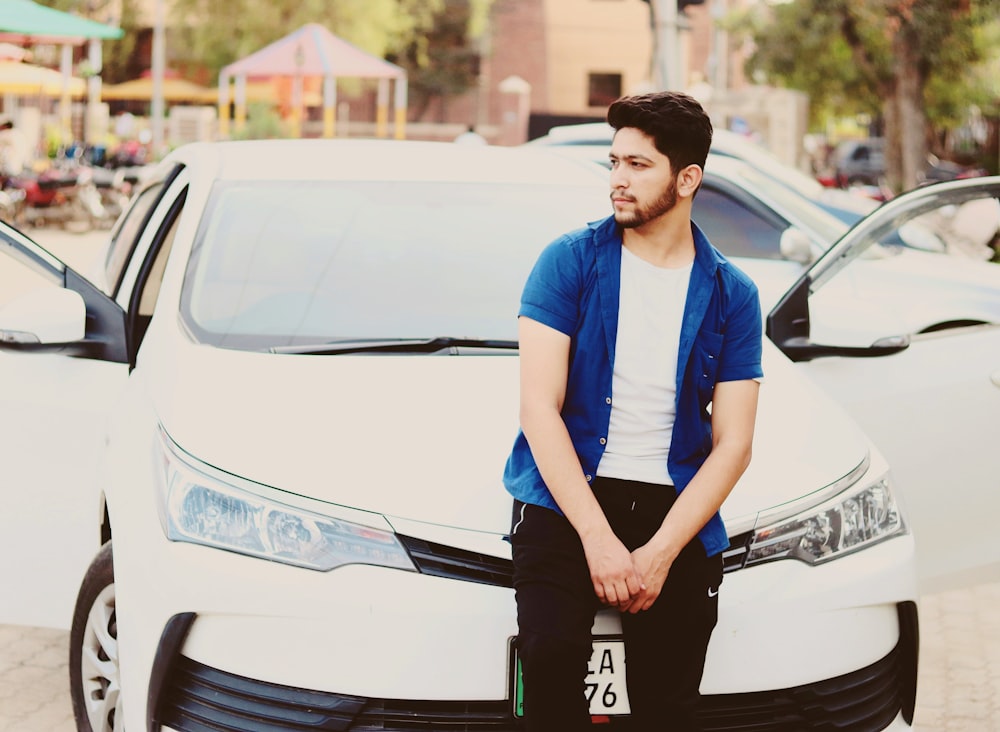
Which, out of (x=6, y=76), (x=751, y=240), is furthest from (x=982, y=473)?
(x=6, y=76)

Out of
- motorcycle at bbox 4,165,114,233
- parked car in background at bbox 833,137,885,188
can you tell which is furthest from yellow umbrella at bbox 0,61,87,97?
parked car in background at bbox 833,137,885,188

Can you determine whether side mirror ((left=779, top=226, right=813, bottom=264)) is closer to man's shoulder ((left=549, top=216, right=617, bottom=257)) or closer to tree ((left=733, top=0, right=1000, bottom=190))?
man's shoulder ((left=549, top=216, right=617, bottom=257))

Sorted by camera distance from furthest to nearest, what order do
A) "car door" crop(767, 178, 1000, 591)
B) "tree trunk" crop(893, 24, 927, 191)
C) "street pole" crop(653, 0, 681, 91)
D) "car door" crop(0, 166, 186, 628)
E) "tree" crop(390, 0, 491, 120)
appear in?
"tree" crop(390, 0, 491, 120) → "tree trunk" crop(893, 24, 927, 191) → "street pole" crop(653, 0, 681, 91) → "car door" crop(767, 178, 1000, 591) → "car door" crop(0, 166, 186, 628)

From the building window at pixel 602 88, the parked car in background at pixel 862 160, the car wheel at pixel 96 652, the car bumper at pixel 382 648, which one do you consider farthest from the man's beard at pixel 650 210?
the building window at pixel 602 88

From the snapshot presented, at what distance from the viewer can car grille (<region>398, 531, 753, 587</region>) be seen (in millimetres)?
2699

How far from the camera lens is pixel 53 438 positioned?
3695 mm

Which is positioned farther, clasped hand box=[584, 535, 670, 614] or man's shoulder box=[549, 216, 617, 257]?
man's shoulder box=[549, 216, 617, 257]

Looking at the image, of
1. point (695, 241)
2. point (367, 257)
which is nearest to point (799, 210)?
point (367, 257)

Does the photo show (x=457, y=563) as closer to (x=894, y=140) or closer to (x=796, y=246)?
(x=796, y=246)

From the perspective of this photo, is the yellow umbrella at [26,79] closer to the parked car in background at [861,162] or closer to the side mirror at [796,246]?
the side mirror at [796,246]

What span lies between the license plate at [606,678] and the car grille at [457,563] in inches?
8.4

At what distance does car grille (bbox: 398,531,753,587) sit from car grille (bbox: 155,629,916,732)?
0.77 feet

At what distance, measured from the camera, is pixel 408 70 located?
161 ft

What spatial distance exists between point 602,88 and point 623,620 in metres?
51.9
